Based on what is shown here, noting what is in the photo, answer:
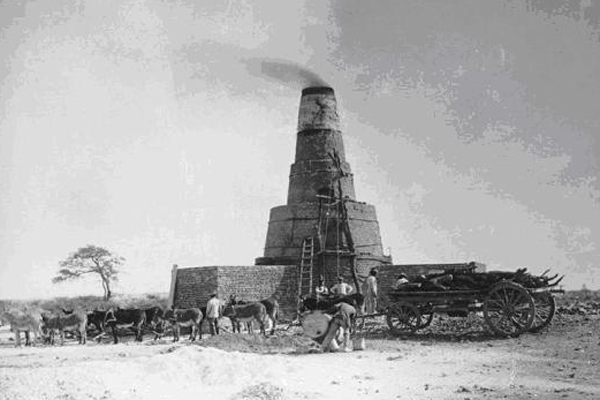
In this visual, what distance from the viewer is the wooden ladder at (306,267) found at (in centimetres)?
2131

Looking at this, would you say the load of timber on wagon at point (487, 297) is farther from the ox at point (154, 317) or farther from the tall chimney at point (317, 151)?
the tall chimney at point (317, 151)

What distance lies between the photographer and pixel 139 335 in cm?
1667

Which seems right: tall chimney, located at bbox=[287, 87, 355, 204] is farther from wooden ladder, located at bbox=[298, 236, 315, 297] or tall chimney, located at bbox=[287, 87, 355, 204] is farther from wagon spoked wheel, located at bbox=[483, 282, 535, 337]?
wagon spoked wheel, located at bbox=[483, 282, 535, 337]

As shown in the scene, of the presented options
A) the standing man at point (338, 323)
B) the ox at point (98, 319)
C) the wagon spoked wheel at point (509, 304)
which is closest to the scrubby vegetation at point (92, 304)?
the ox at point (98, 319)

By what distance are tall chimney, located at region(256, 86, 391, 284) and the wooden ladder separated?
27cm

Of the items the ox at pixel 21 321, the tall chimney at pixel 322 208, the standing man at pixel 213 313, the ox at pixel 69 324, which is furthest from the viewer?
the tall chimney at pixel 322 208

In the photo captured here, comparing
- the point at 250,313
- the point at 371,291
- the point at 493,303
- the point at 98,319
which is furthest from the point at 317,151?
the point at 493,303

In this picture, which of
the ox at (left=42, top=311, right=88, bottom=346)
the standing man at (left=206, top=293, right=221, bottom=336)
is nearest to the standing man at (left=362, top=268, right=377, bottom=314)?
the standing man at (left=206, top=293, right=221, bottom=336)

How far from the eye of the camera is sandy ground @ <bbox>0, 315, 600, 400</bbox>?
25.5ft

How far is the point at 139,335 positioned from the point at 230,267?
165 inches

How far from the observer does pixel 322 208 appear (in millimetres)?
23578

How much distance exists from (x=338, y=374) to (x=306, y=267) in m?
12.9

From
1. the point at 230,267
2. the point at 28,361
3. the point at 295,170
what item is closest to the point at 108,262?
the point at 295,170

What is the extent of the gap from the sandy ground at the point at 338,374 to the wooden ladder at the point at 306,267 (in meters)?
8.65
